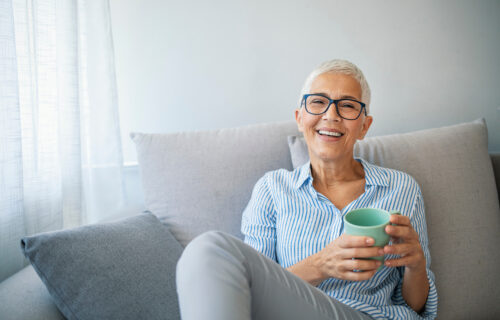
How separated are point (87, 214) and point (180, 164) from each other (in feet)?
2.03

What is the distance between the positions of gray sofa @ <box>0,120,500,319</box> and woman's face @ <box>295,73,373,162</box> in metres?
0.22

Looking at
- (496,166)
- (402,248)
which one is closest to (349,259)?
(402,248)

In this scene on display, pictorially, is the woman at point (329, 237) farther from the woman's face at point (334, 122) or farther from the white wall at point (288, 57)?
the white wall at point (288, 57)

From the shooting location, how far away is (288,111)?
2.02 meters

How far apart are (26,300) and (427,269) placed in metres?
1.21

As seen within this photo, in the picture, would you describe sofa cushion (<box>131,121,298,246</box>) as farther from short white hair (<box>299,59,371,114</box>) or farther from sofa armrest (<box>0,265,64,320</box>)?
sofa armrest (<box>0,265,64,320</box>)

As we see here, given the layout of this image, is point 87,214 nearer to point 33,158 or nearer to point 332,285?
point 33,158

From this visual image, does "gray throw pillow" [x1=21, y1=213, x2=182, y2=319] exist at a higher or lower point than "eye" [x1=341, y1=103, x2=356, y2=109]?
lower

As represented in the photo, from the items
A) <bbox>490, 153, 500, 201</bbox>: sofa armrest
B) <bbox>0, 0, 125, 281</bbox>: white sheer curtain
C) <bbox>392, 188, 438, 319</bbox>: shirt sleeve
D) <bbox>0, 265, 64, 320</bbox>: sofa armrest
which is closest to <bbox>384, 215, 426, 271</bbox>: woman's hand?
<bbox>392, 188, 438, 319</bbox>: shirt sleeve

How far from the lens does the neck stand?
138 cm

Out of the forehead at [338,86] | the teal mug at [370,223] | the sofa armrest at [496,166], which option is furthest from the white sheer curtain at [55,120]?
the sofa armrest at [496,166]

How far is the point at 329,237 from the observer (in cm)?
126

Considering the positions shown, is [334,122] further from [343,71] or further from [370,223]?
[370,223]

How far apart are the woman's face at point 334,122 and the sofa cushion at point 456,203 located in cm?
21
